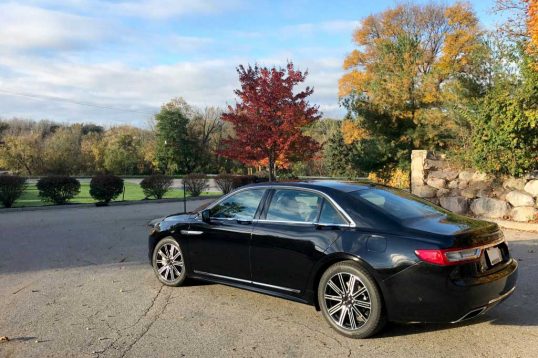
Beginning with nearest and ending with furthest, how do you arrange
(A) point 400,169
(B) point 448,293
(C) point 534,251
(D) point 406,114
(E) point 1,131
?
(B) point 448,293, (C) point 534,251, (A) point 400,169, (D) point 406,114, (E) point 1,131

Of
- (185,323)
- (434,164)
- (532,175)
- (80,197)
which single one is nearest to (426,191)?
(434,164)

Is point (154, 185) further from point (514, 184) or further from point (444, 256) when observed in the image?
point (444, 256)

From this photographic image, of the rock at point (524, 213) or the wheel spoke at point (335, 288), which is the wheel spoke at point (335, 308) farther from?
the rock at point (524, 213)

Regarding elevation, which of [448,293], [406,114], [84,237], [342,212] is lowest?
[84,237]

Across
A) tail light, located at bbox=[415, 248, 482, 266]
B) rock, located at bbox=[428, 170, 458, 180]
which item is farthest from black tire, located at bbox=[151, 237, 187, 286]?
rock, located at bbox=[428, 170, 458, 180]

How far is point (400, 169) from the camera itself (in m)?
24.2

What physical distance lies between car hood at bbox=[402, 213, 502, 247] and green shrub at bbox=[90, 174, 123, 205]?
15.7 metres

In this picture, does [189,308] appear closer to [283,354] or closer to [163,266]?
[163,266]

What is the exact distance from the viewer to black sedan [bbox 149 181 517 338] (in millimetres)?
3900

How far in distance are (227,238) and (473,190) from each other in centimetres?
834

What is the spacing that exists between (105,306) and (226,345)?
1868 millimetres

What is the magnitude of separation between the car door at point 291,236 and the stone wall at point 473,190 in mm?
7674

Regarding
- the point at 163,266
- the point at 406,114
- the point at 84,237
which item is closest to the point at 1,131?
the point at 406,114

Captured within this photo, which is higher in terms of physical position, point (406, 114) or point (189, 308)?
point (406, 114)
